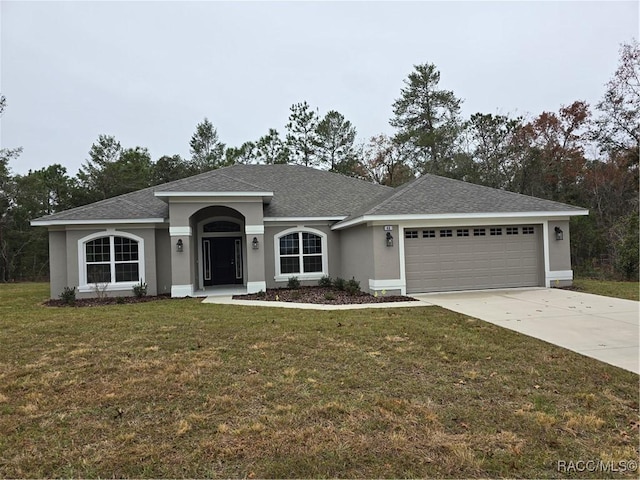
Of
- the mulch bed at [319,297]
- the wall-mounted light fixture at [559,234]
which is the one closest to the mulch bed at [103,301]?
the mulch bed at [319,297]

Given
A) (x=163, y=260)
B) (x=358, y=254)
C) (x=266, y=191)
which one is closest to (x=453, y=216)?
(x=358, y=254)

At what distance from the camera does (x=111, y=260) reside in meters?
13.8

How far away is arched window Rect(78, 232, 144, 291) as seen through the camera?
1361cm

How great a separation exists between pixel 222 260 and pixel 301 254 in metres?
3.46

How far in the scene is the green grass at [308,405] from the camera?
3.21m

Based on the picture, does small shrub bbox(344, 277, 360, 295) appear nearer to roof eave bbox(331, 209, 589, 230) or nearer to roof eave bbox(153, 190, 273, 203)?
roof eave bbox(331, 209, 589, 230)

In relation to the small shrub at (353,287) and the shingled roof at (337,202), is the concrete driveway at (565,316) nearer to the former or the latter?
the small shrub at (353,287)

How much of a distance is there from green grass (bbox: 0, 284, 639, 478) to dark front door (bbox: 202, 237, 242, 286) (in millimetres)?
9053

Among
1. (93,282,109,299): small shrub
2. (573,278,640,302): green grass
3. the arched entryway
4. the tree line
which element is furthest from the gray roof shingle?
the tree line

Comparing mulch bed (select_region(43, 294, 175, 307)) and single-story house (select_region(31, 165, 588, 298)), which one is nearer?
mulch bed (select_region(43, 294, 175, 307))

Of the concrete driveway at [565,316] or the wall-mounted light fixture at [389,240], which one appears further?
the wall-mounted light fixture at [389,240]

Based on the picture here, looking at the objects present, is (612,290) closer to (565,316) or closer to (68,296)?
(565,316)

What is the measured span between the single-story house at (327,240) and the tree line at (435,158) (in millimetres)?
10686

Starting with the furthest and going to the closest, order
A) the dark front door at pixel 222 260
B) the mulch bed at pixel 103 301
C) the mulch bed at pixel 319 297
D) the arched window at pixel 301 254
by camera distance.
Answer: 1. the dark front door at pixel 222 260
2. the arched window at pixel 301 254
3. the mulch bed at pixel 103 301
4. the mulch bed at pixel 319 297
